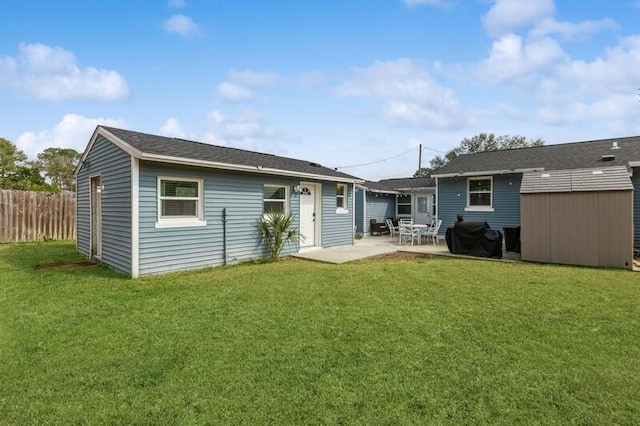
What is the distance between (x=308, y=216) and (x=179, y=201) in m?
4.49

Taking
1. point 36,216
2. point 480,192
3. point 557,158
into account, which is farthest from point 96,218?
point 557,158

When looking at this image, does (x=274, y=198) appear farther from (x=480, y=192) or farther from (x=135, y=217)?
(x=480, y=192)

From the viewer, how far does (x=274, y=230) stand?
30.8 ft

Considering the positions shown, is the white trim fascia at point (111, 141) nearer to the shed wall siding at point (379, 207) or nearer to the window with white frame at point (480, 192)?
the window with white frame at point (480, 192)

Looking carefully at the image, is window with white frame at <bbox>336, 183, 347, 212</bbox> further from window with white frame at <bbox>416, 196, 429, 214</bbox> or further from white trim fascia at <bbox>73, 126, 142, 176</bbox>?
window with white frame at <bbox>416, 196, 429, 214</bbox>

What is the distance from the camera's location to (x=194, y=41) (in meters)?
11.6

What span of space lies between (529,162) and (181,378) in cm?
1426

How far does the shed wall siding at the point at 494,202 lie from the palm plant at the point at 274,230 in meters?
7.88

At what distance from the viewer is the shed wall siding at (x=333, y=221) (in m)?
11.5

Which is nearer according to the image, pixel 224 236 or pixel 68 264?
pixel 68 264

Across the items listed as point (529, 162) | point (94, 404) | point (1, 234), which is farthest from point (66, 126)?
point (529, 162)

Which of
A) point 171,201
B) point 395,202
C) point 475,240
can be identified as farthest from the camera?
point 395,202

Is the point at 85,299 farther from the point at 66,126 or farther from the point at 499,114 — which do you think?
the point at 499,114

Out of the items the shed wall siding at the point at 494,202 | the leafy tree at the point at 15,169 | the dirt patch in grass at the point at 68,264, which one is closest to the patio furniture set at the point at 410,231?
the shed wall siding at the point at 494,202
